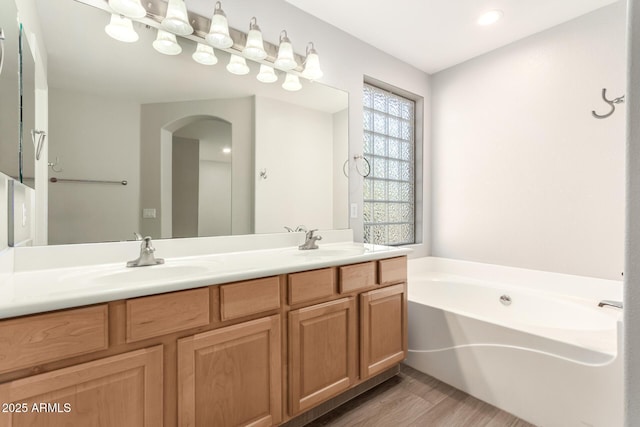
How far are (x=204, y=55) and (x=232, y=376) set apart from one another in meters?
1.66

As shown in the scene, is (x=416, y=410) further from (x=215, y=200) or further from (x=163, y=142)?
(x=163, y=142)

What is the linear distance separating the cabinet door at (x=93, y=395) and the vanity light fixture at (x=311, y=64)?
6.03ft

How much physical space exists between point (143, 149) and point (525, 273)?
283 centimetres

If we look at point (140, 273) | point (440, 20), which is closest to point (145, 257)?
point (140, 273)

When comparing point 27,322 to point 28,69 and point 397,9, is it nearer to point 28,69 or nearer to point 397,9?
point 28,69

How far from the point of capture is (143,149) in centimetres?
Result: 152

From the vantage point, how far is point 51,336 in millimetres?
834

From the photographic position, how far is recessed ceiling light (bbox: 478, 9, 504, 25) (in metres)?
2.07

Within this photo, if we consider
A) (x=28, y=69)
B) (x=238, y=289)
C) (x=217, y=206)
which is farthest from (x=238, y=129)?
(x=238, y=289)

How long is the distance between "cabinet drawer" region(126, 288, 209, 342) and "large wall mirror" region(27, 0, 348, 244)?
0.62m

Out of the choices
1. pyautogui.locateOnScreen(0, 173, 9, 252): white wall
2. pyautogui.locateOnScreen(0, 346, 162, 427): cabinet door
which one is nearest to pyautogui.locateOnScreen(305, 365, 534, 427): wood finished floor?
pyautogui.locateOnScreen(0, 346, 162, 427): cabinet door

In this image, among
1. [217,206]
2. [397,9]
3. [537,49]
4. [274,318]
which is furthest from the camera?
[537,49]

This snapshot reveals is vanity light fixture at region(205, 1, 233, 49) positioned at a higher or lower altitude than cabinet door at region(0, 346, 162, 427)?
higher

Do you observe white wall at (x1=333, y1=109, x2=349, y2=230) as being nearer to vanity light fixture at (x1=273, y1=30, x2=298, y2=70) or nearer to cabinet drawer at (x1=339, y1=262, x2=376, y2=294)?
vanity light fixture at (x1=273, y1=30, x2=298, y2=70)
